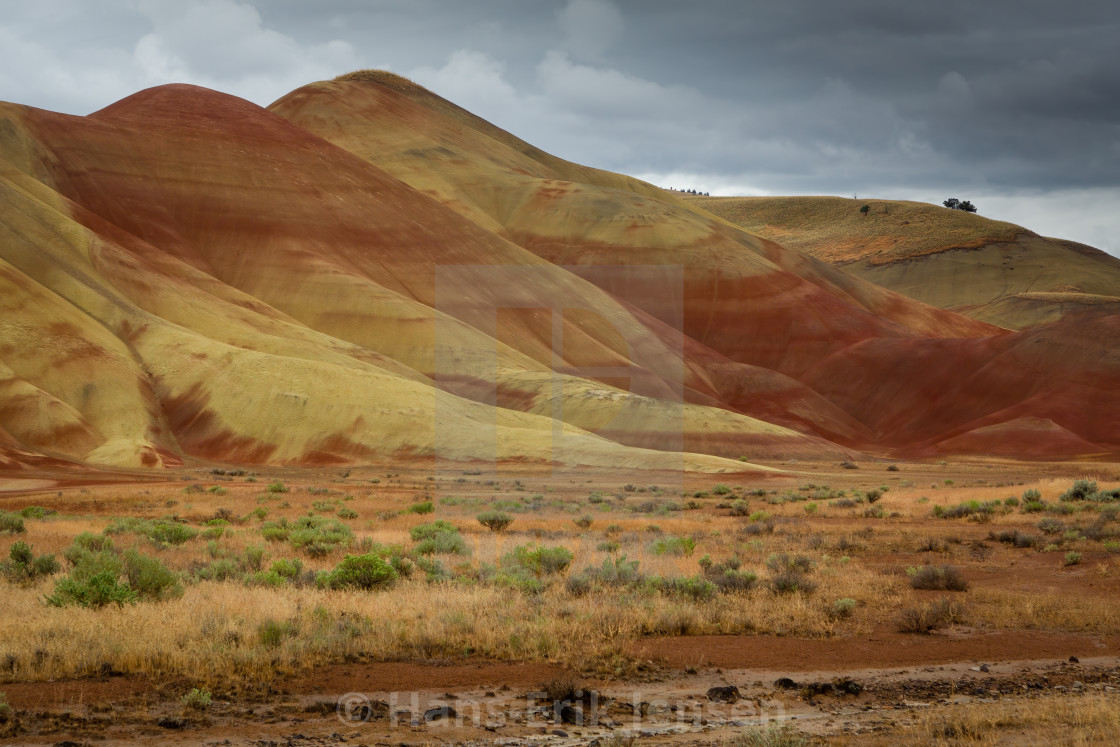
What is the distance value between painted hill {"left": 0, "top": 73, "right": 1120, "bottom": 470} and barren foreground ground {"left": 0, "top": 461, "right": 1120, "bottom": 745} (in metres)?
33.8

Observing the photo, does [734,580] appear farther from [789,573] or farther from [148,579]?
[148,579]

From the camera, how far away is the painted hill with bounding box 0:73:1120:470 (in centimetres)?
5512

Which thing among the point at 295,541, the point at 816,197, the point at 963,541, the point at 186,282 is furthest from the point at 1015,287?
the point at 295,541

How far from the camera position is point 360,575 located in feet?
45.2

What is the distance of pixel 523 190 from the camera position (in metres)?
115

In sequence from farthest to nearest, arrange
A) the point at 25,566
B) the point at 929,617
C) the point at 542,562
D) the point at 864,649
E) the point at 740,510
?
the point at 740,510
the point at 542,562
the point at 25,566
the point at 929,617
the point at 864,649

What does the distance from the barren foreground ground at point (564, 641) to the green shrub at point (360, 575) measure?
50mm

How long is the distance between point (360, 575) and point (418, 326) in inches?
2369

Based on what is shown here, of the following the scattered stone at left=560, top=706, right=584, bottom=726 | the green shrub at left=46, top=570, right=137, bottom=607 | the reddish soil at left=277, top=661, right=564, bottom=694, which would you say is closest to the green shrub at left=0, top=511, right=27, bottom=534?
the green shrub at left=46, top=570, right=137, bottom=607

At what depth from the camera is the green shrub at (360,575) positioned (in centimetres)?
1366

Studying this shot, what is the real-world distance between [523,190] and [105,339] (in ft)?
217

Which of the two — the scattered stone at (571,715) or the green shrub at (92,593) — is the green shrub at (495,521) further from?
the scattered stone at (571,715)

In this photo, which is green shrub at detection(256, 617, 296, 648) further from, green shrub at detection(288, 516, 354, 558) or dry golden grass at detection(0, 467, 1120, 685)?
green shrub at detection(288, 516, 354, 558)

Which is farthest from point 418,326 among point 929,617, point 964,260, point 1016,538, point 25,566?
point 964,260
